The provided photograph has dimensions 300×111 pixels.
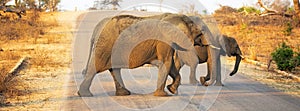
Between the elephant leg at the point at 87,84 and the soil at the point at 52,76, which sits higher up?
the elephant leg at the point at 87,84

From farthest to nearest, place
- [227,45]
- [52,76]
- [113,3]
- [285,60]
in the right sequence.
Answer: [285,60]
[113,3]
[52,76]
[227,45]

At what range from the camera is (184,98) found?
9188 mm

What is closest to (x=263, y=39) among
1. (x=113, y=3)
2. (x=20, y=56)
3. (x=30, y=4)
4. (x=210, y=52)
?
(x=113, y=3)

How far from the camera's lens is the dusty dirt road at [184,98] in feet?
27.3

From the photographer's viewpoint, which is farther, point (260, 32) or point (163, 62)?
point (260, 32)

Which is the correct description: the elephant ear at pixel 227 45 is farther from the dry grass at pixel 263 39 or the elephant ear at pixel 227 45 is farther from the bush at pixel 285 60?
the bush at pixel 285 60

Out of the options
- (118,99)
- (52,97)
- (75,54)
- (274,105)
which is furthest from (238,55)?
(75,54)

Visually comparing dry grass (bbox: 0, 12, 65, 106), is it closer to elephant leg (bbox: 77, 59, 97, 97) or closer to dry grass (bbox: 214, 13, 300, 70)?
elephant leg (bbox: 77, 59, 97, 97)

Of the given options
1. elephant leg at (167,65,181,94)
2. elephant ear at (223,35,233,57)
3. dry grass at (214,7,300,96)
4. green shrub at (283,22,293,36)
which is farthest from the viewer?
green shrub at (283,22,293,36)

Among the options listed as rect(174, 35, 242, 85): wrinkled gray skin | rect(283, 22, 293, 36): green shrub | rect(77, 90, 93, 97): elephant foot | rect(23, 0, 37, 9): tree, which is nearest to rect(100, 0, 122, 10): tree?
rect(174, 35, 242, 85): wrinkled gray skin

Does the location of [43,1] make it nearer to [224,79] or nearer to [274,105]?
[224,79]

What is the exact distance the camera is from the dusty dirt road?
832 centimetres

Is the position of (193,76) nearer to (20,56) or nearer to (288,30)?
(20,56)

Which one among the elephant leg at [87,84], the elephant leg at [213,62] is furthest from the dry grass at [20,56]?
the elephant leg at [213,62]
